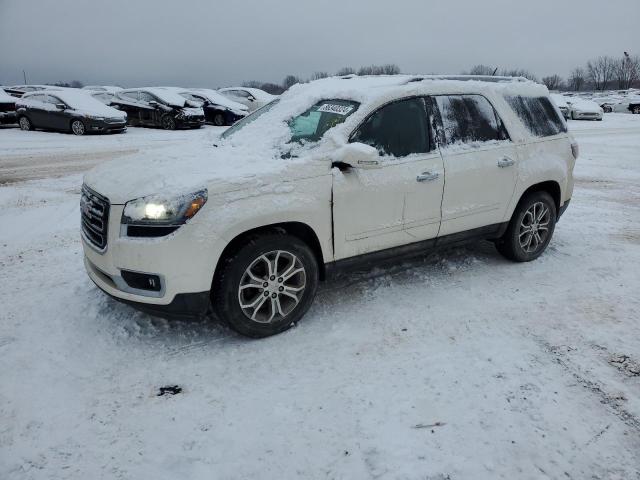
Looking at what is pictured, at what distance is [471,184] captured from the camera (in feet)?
13.4

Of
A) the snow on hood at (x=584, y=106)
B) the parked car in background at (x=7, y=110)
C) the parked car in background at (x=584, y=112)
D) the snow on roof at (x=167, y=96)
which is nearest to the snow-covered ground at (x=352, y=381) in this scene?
the snow on roof at (x=167, y=96)

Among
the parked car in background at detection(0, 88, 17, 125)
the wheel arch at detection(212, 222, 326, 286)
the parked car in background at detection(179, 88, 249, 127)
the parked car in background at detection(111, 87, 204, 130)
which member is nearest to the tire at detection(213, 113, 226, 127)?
the parked car in background at detection(179, 88, 249, 127)

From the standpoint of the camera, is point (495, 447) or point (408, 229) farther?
point (408, 229)

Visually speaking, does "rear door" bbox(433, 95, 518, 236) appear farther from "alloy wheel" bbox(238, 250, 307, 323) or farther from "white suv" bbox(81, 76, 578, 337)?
"alloy wheel" bbox(238, 250, 307, 323)

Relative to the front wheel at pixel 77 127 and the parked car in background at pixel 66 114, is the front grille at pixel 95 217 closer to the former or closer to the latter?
the parked car in background at pixel 66 114

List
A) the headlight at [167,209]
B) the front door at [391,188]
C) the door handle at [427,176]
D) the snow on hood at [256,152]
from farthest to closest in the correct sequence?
the door handle at [427,176] → the front door at [391,188] → the snow on hood at [256,152] → the headlight at [167,209]

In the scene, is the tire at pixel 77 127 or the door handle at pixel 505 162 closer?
the door handle at pixel 505 162

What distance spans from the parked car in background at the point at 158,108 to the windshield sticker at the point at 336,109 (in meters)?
15.0

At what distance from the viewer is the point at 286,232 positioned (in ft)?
11.0

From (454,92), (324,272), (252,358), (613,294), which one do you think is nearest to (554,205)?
(613,294)

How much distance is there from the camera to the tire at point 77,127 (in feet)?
50.2

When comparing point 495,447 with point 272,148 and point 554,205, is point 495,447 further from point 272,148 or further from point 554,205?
point 554,205

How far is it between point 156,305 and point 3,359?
3.66 ft

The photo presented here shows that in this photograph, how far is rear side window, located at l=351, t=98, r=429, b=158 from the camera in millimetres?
3623
